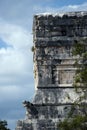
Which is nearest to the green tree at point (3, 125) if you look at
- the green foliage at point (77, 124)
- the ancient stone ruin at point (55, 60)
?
the ancient stone ruin at point (55, 60)

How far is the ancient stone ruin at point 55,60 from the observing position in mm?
13742

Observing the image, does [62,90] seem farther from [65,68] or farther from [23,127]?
[23,127]

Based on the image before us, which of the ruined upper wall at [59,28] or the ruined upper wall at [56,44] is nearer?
the ruined upper wall at [56,44]

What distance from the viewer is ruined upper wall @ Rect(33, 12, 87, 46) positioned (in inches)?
559

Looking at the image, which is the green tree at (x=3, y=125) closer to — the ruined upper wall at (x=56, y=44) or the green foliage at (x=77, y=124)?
the ruined upper wall at (x=56, y=44)

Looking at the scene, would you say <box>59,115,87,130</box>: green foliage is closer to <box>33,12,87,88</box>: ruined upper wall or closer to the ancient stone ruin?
the ancient stone ruin

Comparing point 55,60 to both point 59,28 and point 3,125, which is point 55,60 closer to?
point 59,28

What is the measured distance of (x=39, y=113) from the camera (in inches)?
537

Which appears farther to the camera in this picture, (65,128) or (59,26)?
(59,26)

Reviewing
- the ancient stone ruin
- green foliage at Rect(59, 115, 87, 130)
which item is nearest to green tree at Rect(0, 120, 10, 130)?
the ancient stone ruin

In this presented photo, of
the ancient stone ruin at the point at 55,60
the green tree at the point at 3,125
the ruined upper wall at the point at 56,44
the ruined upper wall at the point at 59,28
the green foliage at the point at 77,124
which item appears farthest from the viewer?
the green tree at the point at 3,125

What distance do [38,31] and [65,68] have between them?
1487mm

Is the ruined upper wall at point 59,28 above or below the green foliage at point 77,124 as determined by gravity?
above

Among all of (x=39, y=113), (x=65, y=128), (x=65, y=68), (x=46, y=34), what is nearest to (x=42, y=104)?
(x=39, y=113)
